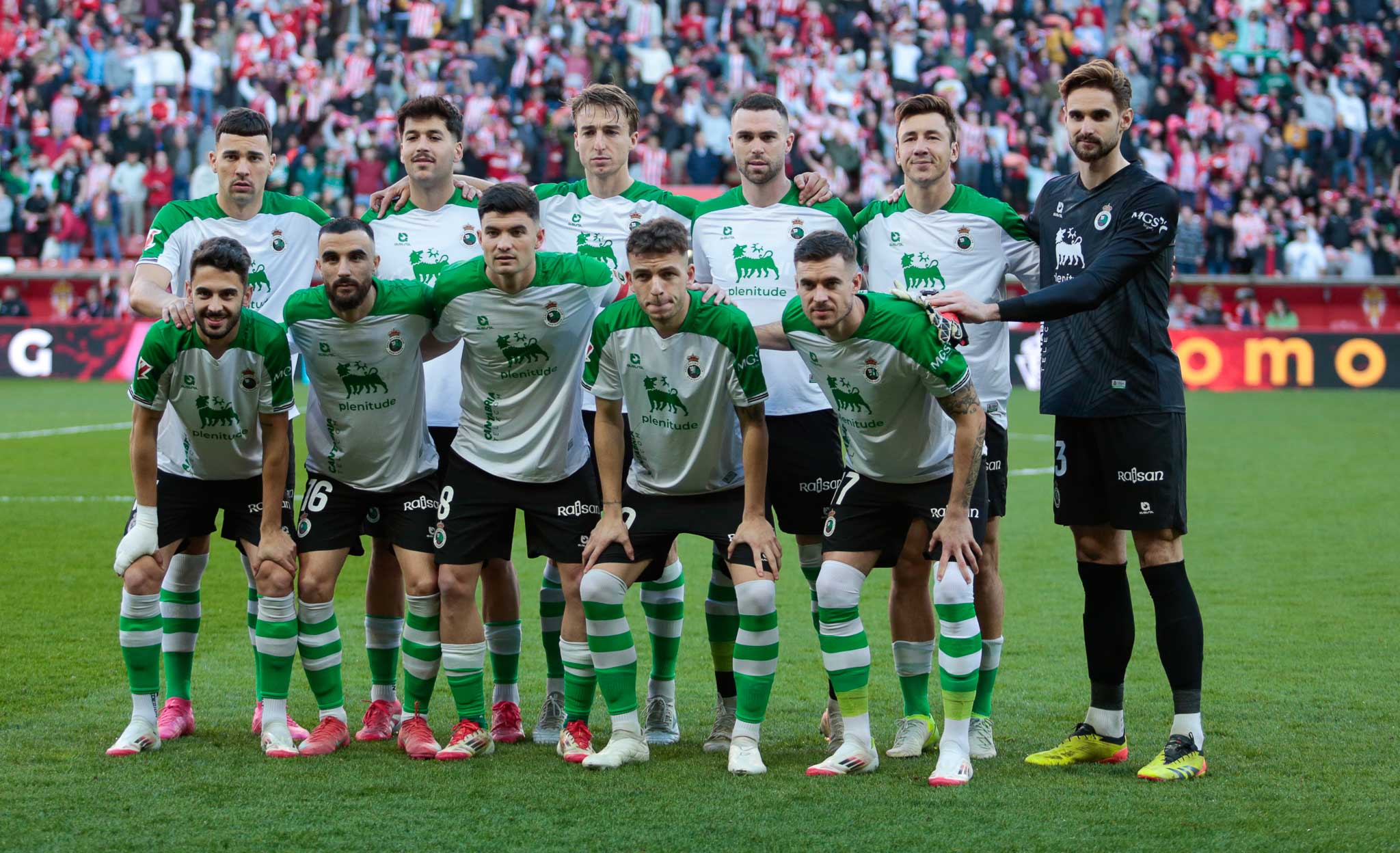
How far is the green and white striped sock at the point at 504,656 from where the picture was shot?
623cm

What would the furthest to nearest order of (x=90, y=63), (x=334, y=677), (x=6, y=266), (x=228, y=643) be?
(x=90, y=63), (x=6, y=266), (x=228, y=643), (x=334, y=677)

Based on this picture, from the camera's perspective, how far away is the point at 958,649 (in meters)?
5.54

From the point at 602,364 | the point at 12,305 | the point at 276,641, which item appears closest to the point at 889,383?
the point at 602,364

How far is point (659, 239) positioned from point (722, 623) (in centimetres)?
168

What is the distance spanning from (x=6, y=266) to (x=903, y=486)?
76.6 feet

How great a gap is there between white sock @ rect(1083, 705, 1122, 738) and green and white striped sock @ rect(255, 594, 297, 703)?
297 centimetres

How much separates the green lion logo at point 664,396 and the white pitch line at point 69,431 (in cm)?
1259

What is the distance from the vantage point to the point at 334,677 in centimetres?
598

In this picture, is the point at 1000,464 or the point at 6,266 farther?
the point at 6,266

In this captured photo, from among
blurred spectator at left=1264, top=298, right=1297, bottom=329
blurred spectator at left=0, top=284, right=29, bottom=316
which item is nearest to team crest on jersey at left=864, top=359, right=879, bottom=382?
blurred spectator at left=1264, top=298, right=1297, bottom=329

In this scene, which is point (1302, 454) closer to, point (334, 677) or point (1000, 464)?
point (1000, 464)

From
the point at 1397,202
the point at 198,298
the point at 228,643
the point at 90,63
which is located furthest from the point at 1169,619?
the point at 90,63

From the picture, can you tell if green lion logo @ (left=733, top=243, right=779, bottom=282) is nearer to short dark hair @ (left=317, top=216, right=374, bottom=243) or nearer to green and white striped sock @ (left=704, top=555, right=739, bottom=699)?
green and white striped sock @ (left=704, top=555, right=739, bottom=699)

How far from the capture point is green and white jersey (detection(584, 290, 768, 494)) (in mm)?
5684
